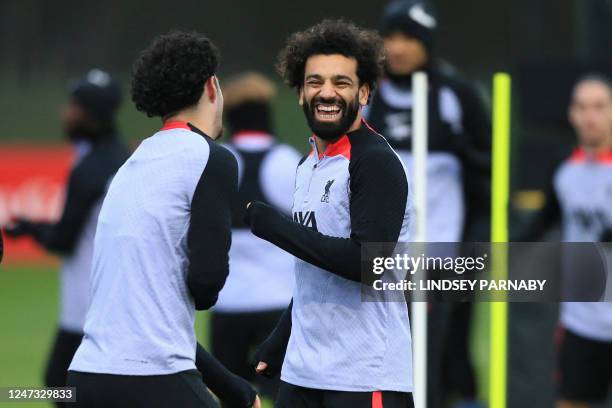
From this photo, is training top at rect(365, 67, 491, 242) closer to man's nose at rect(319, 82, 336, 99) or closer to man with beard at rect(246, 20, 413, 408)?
man with beard at rect(246, 20, 413, 408)

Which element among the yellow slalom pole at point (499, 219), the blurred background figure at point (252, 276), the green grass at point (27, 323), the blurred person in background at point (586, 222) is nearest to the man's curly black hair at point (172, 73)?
the yellow slalom pole at point (499, 219)

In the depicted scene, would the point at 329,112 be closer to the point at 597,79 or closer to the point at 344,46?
the point at 344,46

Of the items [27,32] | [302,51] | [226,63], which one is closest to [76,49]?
[27,32]

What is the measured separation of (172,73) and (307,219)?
0.68 metres

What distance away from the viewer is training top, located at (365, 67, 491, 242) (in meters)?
6.86

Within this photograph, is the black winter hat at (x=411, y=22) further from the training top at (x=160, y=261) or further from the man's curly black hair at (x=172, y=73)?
the training top at (x=160, y=261)

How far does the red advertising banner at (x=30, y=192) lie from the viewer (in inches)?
621

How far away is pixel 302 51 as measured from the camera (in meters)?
4.48

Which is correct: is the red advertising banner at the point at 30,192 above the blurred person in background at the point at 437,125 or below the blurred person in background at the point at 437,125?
above

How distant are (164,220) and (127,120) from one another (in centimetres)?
1333

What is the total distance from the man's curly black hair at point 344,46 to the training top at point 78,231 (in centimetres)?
257

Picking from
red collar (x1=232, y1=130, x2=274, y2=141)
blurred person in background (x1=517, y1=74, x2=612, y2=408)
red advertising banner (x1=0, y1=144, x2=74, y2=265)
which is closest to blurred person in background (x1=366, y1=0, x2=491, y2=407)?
blurred person in background (x1=517, y1=74, x2=612, y2=408)

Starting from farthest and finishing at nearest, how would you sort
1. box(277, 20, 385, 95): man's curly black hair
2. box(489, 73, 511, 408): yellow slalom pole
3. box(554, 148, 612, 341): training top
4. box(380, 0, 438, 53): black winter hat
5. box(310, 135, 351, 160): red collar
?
1. box(380, 0, 438, 53): black winter hat
2. box(554, 148, 612, 341): training top
3. box(489, 73, 511, 408): yellow slalom pole
4. box(277, 20, 385, 95): man's curly black hair
5. box(310, 135, 351, 160): red collar

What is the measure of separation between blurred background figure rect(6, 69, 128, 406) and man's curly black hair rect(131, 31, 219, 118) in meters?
2.77
